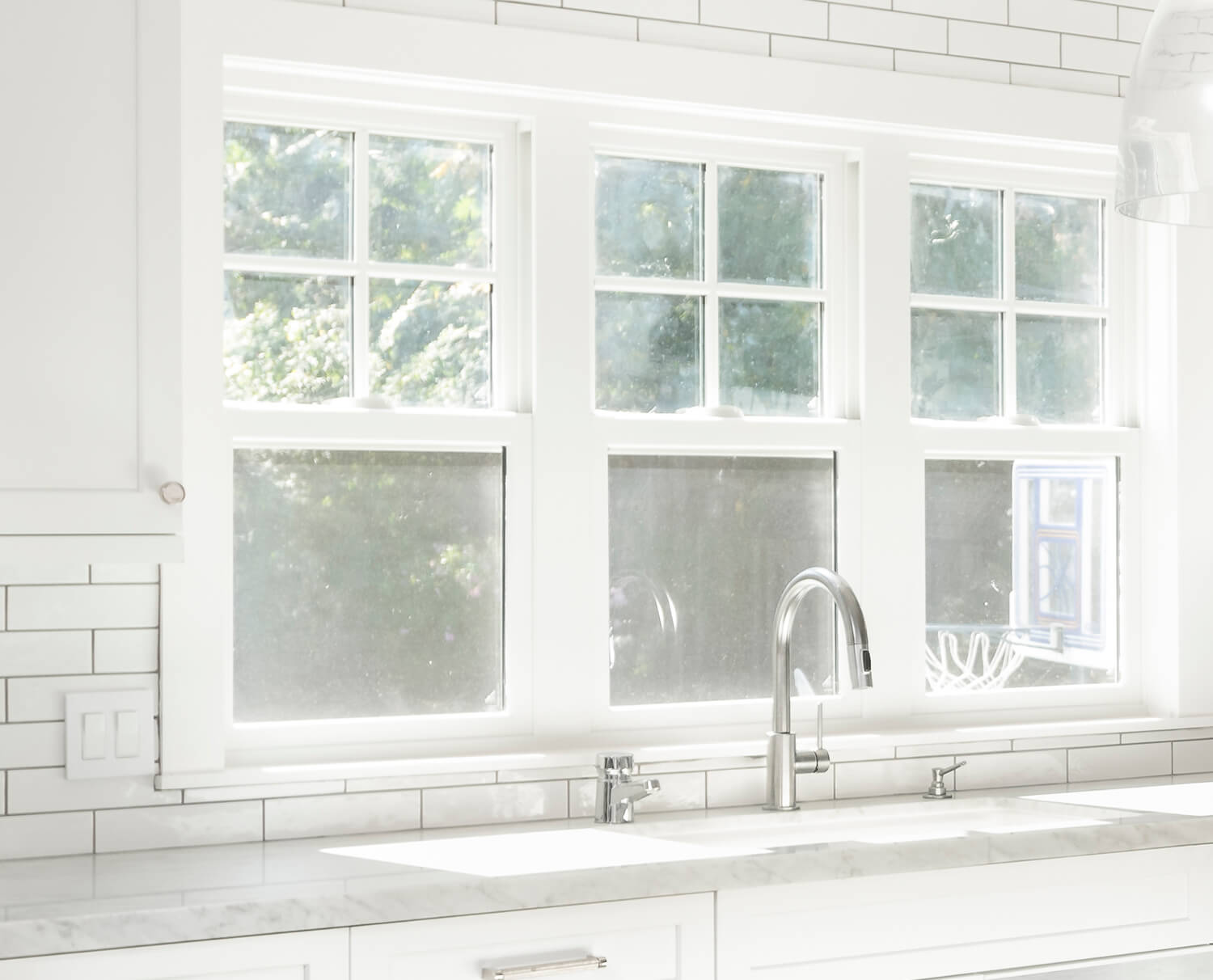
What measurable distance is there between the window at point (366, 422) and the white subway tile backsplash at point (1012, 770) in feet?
3.39

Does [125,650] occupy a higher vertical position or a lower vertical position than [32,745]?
higher

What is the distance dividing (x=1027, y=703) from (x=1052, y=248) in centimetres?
107

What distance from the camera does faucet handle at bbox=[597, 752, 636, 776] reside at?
2.43 meters

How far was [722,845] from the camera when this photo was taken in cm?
241

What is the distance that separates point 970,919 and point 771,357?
121 centimetres

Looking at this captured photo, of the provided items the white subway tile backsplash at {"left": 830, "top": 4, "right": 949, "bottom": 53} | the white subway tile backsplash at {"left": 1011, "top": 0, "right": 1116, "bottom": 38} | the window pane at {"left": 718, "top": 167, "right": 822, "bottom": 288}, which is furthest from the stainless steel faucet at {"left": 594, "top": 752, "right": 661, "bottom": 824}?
the white subway tile backsplash at {"left": 1011, "top": 0, "right": 1116, "bottom": 38}

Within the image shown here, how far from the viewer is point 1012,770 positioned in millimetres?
2820

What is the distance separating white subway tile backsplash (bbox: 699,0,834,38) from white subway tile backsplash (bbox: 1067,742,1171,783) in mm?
1690

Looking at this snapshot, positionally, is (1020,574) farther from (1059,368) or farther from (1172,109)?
(1172,109)

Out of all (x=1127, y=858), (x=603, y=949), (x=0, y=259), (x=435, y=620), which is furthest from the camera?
(x=435, y=620)

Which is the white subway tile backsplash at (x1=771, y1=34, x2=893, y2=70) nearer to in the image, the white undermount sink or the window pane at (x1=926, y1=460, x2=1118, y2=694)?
the window pane at (x1=926, y1=460, x2=1118, y2=694)

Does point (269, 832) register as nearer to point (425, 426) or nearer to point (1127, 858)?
point (425, 426)

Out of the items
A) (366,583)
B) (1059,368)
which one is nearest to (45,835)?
(366,583)

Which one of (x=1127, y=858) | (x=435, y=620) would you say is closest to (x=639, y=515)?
(x=435, y=620)
